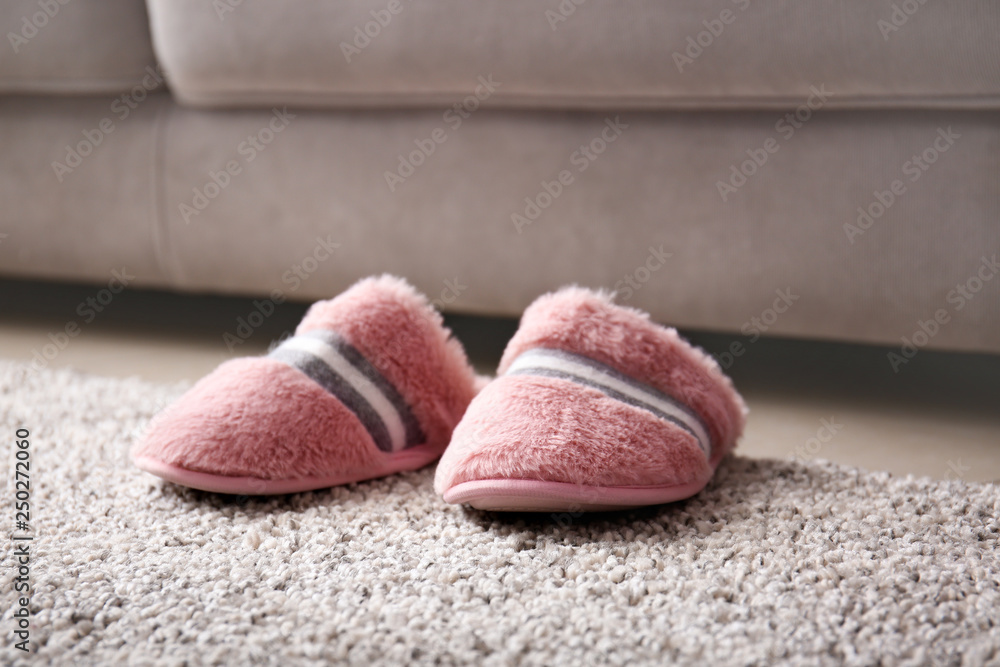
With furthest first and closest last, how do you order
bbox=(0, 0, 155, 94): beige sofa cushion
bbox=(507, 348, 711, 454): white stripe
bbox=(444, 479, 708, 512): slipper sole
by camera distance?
1. bbox=(0, 0, 155, 94): beige sofa cushion
2. bbox=(507, 348, 711, 454): white stripe
3. bbox=(444, 479, 708, 512): slipper sole

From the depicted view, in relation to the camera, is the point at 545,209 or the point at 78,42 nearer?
the point at 545,209

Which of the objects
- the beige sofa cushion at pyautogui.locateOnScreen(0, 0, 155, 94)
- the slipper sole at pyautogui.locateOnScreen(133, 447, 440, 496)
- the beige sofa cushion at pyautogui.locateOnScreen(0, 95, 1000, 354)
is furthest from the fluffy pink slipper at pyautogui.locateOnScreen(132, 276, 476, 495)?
the beige sofa cushion at pyautogui.locateOnScreen(0, 0, 155, 94)

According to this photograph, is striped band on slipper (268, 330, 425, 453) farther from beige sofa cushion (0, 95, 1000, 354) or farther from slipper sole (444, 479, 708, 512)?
beige sofa cushion (0, 95, 1000, 354)

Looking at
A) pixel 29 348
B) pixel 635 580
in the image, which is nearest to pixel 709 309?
pixel 635 580

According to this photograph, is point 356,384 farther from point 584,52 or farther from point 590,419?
point 584,52

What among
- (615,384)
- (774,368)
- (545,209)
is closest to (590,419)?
(615,384)

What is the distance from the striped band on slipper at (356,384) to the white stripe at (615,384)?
0.41ft

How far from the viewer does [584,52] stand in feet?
3.23

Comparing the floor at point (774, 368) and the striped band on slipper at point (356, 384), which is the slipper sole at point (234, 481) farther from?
the floor at point (774, 368)

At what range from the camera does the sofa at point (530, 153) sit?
36.3 inches

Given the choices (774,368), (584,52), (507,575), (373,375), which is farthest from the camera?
(774,368)

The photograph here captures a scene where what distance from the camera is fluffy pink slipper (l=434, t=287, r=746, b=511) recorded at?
2.19 feet

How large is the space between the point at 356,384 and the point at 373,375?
2 cm

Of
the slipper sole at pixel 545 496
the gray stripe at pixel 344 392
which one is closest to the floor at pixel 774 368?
the slipper sole at pixel 545 496
